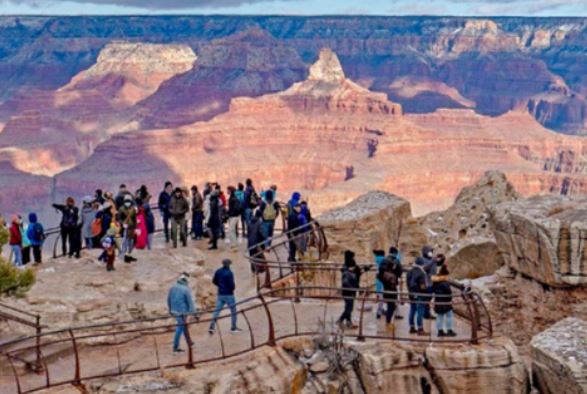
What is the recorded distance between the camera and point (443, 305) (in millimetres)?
14984

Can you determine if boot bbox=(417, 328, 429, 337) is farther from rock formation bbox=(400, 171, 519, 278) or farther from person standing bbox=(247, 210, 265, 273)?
person standing bbox=(247, 210, 265, 273)

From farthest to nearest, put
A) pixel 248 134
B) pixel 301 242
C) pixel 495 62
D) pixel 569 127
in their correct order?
pixel 495 62
pixel 569 127
pixel 248 134
pixel 301 242

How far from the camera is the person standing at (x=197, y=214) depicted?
2289 cm

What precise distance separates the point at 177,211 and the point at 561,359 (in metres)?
10.2

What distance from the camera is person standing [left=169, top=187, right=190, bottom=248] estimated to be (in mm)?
22156

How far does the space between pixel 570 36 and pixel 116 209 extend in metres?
176

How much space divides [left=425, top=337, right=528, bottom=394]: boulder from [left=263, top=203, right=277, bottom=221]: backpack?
7.44 m

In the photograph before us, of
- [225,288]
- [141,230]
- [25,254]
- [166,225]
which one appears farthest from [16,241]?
[225,288]

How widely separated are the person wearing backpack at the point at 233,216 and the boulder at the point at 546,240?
604cm

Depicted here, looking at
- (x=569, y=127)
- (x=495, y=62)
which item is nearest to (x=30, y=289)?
(x=569, y=127)

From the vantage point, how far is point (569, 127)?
16362cm

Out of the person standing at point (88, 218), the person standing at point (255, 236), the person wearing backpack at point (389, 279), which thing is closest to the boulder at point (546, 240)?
the person wearing backpack at point (389, 279)

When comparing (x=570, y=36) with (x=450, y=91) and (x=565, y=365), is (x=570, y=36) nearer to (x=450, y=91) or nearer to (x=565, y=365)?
(x=450, y=91)

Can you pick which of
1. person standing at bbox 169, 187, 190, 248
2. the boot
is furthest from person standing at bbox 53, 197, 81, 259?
the boot
